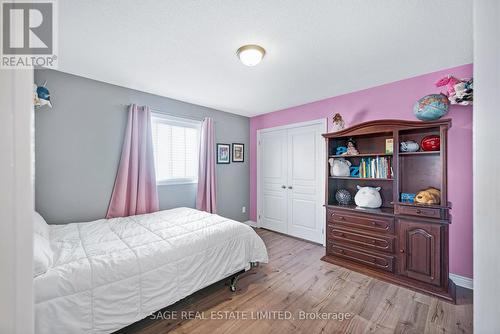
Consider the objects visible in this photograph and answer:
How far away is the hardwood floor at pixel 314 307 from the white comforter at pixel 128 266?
0.24m

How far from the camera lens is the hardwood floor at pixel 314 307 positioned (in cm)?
171

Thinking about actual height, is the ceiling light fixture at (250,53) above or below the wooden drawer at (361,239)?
above

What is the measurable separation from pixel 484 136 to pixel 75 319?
6.83 feet

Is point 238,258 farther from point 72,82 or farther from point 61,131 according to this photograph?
→ point 72,82

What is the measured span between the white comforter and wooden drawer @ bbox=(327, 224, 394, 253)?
43.2 inches

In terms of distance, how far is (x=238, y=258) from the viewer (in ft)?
7.30

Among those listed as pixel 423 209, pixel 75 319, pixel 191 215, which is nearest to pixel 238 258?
pixel 191 215

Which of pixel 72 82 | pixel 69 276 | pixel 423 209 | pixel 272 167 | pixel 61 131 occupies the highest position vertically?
pixel 72 82

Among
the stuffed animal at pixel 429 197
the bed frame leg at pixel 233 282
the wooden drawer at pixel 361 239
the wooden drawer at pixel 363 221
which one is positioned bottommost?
the bed frame leg at pixel 233 282

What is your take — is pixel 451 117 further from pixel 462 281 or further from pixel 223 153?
pixel 223 153

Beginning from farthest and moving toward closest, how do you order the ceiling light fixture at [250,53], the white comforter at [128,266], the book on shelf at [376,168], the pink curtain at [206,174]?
1. the pink curtain at [206,174]
2. the book on shelf at [376,168]
3. the ceiling light fixture at [250,53]
4. the white comforter at [128,266]

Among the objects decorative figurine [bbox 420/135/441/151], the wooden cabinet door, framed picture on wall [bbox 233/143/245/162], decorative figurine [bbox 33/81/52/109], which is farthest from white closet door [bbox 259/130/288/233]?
decorative figurine [bbox 33/81/52/109]

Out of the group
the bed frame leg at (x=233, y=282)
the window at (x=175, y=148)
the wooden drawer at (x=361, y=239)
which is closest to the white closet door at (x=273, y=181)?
the wooden drawer at (x=361, y=239)

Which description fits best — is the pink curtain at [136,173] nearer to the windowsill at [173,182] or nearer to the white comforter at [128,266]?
the windowsill at [173,182]
